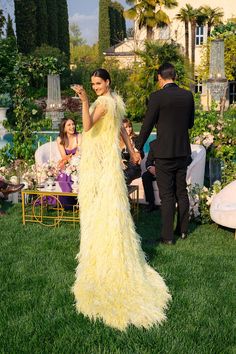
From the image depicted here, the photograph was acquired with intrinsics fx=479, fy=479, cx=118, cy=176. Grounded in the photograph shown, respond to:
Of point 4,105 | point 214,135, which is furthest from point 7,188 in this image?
point 4,105

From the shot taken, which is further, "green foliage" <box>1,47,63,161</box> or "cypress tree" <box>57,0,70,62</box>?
"cypress tree" <box>57,0,70,62</box>

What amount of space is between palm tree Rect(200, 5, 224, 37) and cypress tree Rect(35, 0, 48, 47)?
450 inches

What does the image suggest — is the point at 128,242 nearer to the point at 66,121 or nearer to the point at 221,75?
the point at 66,121

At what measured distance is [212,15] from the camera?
3469 cm

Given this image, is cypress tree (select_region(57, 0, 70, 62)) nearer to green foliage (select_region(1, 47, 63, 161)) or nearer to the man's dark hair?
green foliage (select_region(1, 47, 63, 161))

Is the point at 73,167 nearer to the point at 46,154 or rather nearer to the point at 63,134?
the point at 63,134

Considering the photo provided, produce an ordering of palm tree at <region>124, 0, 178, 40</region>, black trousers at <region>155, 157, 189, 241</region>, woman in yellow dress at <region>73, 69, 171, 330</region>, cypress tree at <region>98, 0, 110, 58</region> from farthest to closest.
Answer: cypress tree at <region>98, 0, 110, 58</region>
palm tree at <region>124, 0, 178, 40</region>
black trousers at <region>155, 157, 189, 241</region>
woman in yellow dress at <region>73, 69, 171, 330</region>

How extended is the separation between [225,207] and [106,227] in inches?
100

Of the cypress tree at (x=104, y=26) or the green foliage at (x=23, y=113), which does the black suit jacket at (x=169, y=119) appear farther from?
the cypress tree at (x=104, y=26)

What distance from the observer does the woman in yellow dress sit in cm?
370

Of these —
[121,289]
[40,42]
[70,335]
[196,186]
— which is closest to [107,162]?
[121,289]

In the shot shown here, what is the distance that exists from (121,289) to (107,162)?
3.27 feet

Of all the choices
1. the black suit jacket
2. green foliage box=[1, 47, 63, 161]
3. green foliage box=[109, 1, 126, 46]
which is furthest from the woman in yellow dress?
green foliage box=[109, 1, 126, 46]

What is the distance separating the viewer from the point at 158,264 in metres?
4.77
